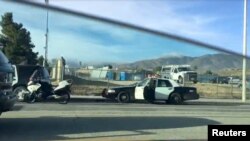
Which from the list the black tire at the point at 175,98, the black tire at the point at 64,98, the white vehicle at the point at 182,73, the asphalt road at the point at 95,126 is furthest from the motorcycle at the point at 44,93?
the white vehicle at the point at 182,73

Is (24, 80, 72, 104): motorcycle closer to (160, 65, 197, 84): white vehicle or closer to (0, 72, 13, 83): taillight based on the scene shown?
(0, 72, 13, 83): taillight

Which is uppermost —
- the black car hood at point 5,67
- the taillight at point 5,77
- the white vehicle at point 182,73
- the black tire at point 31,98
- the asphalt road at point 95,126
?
the white vehicle at point 182,73

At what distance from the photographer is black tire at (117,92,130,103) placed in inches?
929

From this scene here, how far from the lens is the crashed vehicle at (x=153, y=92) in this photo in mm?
23719

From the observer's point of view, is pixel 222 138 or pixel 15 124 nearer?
pixel 222 138

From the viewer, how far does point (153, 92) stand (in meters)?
23.8

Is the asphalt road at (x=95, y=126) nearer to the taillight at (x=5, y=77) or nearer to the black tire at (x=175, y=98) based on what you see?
the taillight at (x=5, y=77)

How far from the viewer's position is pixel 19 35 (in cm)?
5116

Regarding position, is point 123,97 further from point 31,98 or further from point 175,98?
point 31,98

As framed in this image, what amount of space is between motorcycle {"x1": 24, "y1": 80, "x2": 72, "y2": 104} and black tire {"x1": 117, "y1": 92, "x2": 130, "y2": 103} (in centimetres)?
373

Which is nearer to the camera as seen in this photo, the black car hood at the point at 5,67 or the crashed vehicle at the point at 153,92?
the black car hood at the point at 5,67

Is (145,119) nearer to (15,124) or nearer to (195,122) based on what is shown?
(195,122)

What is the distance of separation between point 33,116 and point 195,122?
4.67m

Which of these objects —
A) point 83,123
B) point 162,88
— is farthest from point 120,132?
point 162,88
